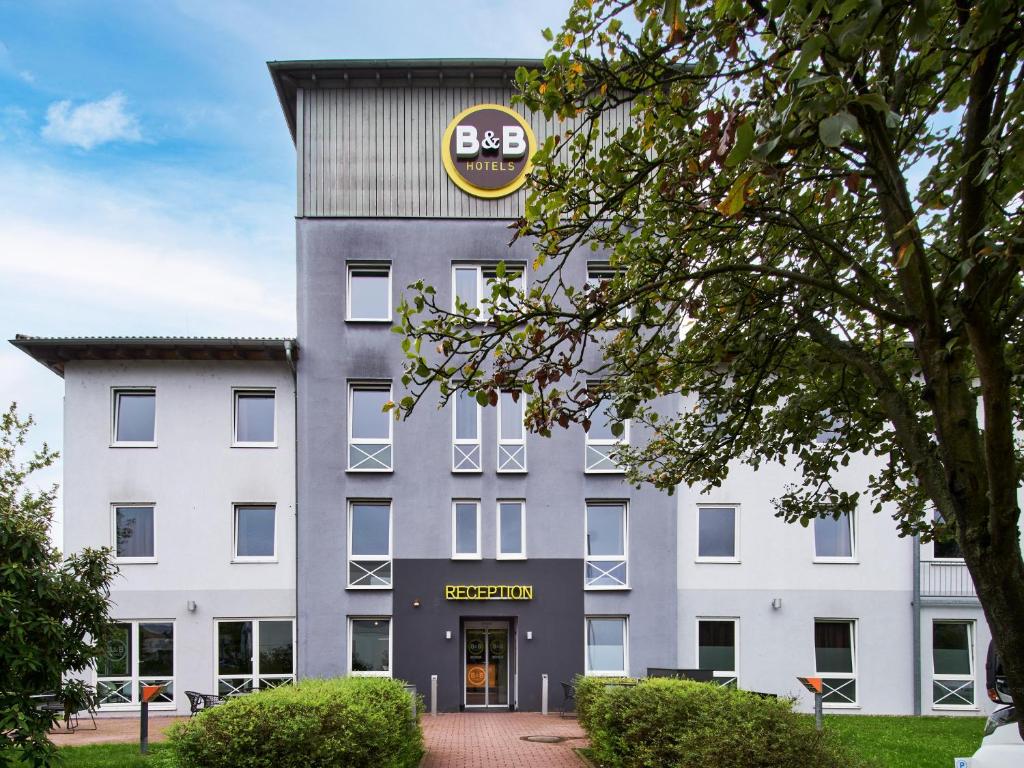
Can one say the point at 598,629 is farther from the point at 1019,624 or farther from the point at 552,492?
the point at 1019,624

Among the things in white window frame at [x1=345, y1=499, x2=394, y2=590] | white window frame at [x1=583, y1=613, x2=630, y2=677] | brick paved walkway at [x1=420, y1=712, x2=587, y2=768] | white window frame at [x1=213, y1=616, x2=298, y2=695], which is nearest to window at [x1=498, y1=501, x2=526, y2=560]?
white window frame at [x1=583, y1=613, x2=630, y2=677]

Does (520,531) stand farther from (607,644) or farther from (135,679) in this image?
(135,679)

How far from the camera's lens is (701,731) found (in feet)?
23.4

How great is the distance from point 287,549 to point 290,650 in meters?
2.39

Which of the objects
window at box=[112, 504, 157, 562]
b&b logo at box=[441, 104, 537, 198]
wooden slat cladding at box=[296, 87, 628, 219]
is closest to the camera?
window at box=[112, 504, 157, 562]

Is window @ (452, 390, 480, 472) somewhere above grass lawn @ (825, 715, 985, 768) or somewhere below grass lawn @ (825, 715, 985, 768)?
above

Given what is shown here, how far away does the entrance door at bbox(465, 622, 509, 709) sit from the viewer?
19.5 meters

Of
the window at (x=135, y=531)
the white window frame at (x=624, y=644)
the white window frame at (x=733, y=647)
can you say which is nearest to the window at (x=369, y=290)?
A: the window at (x=135, y=531)

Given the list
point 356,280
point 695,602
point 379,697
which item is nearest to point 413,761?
point 379,697

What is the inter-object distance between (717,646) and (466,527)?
6857 millimetres

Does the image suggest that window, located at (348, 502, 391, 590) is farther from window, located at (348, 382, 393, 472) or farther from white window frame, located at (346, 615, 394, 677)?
window, located at (348, 382, 393, 472)

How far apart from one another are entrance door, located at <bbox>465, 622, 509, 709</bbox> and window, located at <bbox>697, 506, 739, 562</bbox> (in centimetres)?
536

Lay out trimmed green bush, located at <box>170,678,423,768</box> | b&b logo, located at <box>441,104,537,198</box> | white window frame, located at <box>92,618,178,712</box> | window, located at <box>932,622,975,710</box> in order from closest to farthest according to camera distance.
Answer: trimmed green bush, located at <box>170,678,423,768</box>
white window frame, located at <box>92,618,178,712</box>
window, located at <box>932,622,975,710</box>
b&b logo, located at <box>441,104,537,198</box>

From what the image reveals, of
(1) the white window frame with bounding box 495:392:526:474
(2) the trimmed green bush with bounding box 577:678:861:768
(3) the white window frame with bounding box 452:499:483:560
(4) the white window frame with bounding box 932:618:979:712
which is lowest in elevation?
(4) the white window frame with bounding box 932:618:979:712
